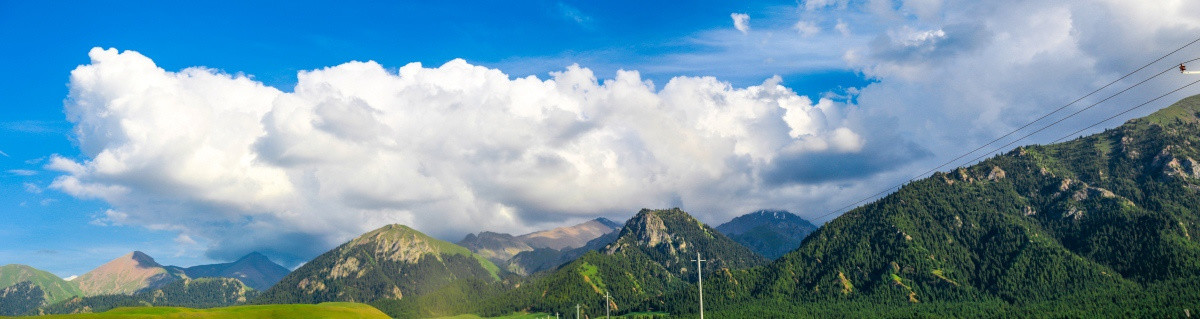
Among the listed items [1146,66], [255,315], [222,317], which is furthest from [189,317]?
[1146,66]

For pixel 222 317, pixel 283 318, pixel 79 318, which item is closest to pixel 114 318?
pixel 79 318

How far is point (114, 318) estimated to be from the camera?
170 meters

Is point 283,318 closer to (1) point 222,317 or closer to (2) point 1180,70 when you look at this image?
(1) point 222,317

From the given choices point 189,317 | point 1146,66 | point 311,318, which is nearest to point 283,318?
point 311,318

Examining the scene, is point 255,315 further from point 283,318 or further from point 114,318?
point 114,318

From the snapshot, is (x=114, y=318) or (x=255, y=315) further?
(x=255, y=315)

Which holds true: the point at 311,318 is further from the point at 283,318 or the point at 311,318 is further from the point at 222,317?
the point at 222,317

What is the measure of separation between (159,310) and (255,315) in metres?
27.4

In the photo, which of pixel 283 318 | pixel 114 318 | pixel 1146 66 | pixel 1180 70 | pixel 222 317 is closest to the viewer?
pixel 1180 70

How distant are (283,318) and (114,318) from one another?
39549 millimetres

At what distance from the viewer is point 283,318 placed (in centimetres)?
19475

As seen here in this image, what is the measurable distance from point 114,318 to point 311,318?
46702 mm

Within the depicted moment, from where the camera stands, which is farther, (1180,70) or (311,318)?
(311,318)

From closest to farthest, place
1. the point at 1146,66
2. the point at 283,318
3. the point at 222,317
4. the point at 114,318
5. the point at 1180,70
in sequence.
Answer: the point at 1180,70, the point at 1146,66, the point at 114,318, the point at 222,317, the point at 283,318
